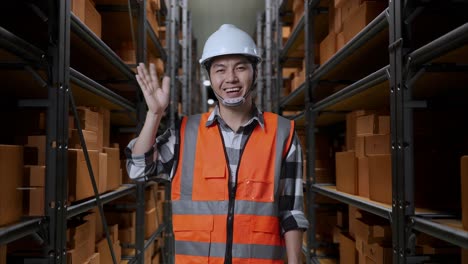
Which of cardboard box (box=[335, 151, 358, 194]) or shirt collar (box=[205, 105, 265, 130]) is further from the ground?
shirt collar (box=[205, 105, 265, 130])

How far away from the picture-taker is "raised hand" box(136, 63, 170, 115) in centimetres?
232

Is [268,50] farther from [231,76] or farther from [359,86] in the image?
[231,76]

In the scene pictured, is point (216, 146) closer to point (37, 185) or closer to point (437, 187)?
point (37, 185)

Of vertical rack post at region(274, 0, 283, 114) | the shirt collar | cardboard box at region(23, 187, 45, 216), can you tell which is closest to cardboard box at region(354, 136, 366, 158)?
the shirt collar

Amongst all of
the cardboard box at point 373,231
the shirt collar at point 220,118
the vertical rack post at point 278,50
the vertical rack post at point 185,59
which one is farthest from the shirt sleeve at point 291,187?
the vertical rack post at point 185,59

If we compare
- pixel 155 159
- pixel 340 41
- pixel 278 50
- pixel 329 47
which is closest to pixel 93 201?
pixel 155 159

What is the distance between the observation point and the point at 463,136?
7.87 feet

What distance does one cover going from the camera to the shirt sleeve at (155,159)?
7.83ft

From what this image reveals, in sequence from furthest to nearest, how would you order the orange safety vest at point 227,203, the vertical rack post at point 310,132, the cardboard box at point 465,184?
1. the vertical rack post at point 310,132
2. the orange safety vest at point 227,203
3. the cardboard box at point 465,184

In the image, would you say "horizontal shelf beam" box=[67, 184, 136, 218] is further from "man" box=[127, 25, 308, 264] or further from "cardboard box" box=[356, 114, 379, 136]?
"cardboard box" box=[356, 114, 379, 136]

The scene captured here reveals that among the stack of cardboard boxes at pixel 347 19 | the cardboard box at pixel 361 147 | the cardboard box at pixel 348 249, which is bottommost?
the cardboard box at pixel 348 249

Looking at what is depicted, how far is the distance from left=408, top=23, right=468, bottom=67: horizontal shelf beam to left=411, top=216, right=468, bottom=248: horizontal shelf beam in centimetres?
71

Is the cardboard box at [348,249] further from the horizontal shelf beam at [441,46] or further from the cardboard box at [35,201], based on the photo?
the cardboard box at [35,201]

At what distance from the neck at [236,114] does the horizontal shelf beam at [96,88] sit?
0.81 metres
